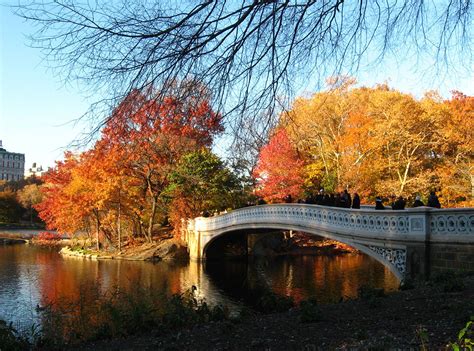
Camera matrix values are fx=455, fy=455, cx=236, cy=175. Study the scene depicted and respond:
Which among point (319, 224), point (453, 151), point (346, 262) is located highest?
Result: point (453, 151)

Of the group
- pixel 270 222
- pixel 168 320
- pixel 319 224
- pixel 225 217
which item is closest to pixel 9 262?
pixel 225 217

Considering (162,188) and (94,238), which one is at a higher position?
(162,188)

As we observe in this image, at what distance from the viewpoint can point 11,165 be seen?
322ft

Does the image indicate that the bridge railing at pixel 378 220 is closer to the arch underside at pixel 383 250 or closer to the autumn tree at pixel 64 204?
the arch underside at pixel 383 250

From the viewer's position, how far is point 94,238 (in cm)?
3291

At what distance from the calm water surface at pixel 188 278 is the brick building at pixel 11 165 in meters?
76.0

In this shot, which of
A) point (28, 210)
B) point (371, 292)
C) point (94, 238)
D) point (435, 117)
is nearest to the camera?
point (371, 292)

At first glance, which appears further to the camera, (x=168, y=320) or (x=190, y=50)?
(x=168, y=320)

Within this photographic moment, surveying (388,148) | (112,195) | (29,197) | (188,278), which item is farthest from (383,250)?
(29,197)

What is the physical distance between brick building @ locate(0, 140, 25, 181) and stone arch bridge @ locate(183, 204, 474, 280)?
3694 inches

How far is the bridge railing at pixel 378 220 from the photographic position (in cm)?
970

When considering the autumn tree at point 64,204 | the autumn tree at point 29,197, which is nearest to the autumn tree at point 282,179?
the autumn tree at point 64,204

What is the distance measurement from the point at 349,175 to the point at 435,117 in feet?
17.3

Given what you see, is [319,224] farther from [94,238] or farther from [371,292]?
[94,238]
